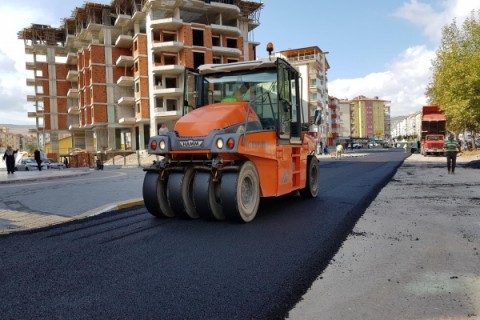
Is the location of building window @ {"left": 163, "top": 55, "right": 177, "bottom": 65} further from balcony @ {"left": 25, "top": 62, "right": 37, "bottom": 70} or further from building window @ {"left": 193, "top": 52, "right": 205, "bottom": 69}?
balcony @ {"left": 25, "top": 62, "right": 37, "bottom": 70}

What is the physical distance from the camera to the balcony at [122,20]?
49344mm

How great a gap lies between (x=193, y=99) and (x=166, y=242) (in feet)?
11.2

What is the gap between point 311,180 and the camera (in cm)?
930

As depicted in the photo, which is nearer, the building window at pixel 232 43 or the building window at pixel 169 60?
the building window at pixel 169 60

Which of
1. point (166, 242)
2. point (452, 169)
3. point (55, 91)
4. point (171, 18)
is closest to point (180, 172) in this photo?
point (166, 242)

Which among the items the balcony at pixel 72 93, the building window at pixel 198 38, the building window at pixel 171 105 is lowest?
the building window at pixel 171 105

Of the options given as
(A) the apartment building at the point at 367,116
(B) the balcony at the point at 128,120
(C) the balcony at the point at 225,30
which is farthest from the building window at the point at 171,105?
(A) the apartment building at the point at 367,116

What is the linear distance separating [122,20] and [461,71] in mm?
40301

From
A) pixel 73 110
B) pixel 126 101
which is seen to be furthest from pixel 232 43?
pixel 73 110

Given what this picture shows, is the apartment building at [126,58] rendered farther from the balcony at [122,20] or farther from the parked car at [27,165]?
the parked car at [27,165]

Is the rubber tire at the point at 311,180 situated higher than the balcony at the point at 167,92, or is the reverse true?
the balcony at the point at 167,92

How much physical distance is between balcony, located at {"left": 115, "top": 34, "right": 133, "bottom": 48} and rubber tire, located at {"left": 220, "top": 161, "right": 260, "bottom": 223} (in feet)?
154

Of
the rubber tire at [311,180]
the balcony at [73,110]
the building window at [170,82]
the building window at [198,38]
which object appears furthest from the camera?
the balcony at [73,110]

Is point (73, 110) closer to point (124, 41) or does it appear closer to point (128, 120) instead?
point (124, 41)
